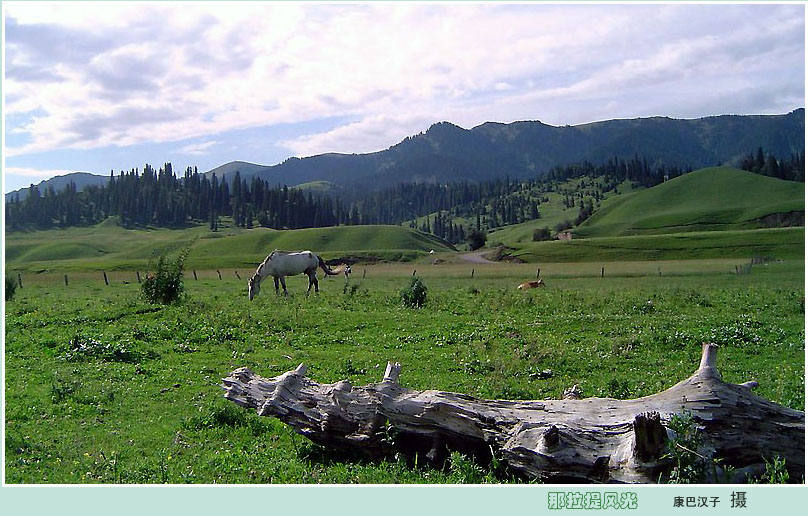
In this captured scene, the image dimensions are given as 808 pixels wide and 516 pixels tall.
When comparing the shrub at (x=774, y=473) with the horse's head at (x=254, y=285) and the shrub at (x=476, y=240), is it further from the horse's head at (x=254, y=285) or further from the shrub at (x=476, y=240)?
the shrub at (x=476, y=240)

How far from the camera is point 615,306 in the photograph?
73.9 feet

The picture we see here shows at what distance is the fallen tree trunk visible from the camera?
6781 millimetres

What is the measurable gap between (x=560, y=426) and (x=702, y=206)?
185582 millimetres

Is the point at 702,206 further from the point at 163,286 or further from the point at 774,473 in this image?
the point at 774,473

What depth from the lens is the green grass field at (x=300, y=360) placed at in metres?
8.40

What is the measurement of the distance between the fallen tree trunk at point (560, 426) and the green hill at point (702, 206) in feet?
491

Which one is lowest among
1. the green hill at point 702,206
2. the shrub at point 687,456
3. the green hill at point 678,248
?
the green hill at point 678,248

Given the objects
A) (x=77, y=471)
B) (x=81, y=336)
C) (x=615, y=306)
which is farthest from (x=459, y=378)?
(x=615, y=306)

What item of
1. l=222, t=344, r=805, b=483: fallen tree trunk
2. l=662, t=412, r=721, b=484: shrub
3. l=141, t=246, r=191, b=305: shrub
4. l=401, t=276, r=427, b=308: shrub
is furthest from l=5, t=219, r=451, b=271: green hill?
l=662, t=412, r=721, b=484: shrub

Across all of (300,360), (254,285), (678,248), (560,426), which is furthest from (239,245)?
(560,426)

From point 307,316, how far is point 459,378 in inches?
349

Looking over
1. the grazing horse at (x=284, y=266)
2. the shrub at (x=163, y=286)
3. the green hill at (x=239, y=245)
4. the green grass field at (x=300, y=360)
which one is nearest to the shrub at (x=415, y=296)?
the green grass field at (x=300, y=360)

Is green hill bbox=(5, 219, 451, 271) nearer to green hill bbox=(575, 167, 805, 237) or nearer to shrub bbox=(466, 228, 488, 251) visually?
shrub bbox=(466, 228, 488, 251)
